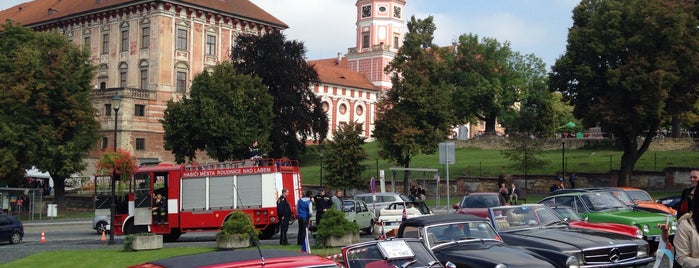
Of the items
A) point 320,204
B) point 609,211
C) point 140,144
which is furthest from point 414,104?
point 140,144

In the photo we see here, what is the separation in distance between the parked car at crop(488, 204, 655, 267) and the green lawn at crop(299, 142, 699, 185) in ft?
128

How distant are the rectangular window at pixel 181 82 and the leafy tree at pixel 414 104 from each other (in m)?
34.8

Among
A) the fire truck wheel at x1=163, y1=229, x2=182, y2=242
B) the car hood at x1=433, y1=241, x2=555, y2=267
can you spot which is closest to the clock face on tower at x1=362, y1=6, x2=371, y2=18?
the fire truck wheel at x1=163, y1=229, x2=182, y2=242

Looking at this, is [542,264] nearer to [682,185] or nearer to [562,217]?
[562,217]

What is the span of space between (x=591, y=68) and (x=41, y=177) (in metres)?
44.2

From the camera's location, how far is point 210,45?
266 ft

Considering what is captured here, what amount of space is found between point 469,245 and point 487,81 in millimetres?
73895

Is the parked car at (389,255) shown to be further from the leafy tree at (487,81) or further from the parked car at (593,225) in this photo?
the leafy tree at (487,81)

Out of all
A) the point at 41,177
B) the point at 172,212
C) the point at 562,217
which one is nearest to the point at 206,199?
the point at 172,212

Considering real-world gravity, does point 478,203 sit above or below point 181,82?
below

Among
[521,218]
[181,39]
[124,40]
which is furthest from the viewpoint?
[124,40]

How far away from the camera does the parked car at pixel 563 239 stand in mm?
13508

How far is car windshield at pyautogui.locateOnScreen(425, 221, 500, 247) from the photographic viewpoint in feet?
41.3

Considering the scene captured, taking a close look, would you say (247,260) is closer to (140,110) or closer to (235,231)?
(235,231)
